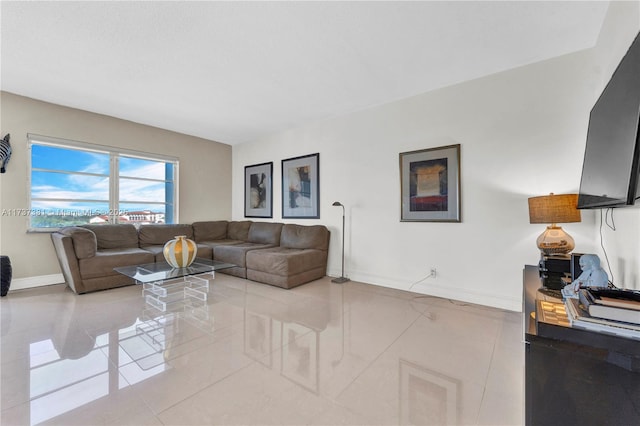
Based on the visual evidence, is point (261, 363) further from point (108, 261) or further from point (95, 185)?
point (95, 185)

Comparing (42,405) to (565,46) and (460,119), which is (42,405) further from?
(565,46)

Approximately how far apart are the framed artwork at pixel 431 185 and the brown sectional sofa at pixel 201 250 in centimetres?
141

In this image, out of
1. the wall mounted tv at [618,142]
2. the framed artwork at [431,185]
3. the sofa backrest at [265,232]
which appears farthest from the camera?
the sofa backrest at [265,232]

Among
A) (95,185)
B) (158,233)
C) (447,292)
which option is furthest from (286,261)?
(95,185)

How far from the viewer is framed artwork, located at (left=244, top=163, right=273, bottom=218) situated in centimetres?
527

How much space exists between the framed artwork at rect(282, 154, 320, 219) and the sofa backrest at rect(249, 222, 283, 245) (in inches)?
12.1

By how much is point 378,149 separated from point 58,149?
461 centimetres

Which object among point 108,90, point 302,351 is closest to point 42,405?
point 302,351

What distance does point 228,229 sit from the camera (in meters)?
5.70

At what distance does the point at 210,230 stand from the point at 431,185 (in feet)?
13.6

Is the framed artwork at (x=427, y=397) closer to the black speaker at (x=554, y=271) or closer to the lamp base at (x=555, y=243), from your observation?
the black speaker at (x=554, y=271)

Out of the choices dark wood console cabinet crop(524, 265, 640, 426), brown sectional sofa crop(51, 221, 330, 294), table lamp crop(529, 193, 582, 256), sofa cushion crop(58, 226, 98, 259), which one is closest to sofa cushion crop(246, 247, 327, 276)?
brown sectional sofa crop(51, 221, 330, 294)

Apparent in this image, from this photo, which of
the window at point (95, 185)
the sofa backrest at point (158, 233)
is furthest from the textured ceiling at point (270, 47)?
the sofa backrest at point (158, 233)

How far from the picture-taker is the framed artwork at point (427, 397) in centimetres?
134
